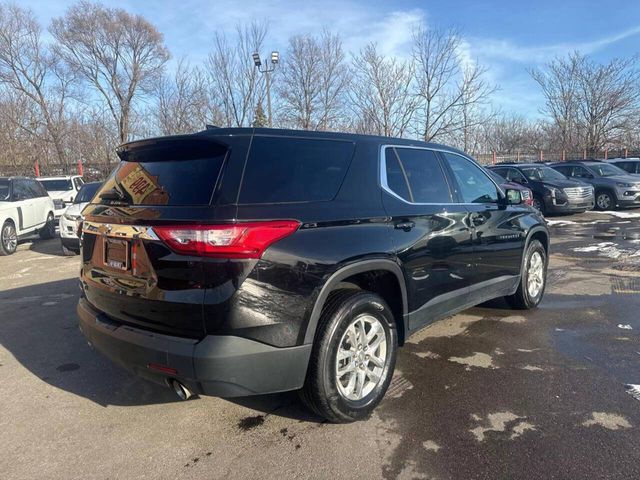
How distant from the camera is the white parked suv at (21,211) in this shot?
34.1ft

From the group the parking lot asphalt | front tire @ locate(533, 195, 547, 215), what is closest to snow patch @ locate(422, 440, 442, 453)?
the parking lot asphalt

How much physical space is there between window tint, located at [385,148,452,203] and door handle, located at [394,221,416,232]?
0.20m

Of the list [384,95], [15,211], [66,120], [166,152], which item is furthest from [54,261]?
[66,120]

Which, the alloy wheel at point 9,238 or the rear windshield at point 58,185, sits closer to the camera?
the alloy wheel at point 9,238

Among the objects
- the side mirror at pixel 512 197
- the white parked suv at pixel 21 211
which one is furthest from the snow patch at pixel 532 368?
the white parked suv at pixel 21 211

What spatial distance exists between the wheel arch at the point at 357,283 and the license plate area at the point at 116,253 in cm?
113

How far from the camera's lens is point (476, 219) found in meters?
4.38

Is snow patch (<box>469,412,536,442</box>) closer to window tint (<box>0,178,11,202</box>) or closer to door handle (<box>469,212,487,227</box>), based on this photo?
door handle (<box>469,212,487,227</box>)

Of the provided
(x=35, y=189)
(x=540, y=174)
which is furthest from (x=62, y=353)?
(x=540, y=174)

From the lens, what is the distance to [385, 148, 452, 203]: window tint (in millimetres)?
3619

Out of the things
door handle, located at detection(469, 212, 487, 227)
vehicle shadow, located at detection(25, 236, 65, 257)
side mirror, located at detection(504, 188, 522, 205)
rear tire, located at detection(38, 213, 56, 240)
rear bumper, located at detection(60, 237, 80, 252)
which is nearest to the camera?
door handle, located at detection(469, 212, 487, 227)

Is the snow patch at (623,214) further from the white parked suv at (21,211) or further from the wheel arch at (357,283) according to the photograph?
the white parked suv at (21,211)

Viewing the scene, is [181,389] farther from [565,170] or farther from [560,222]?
[565,170]

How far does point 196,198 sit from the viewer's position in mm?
2660
